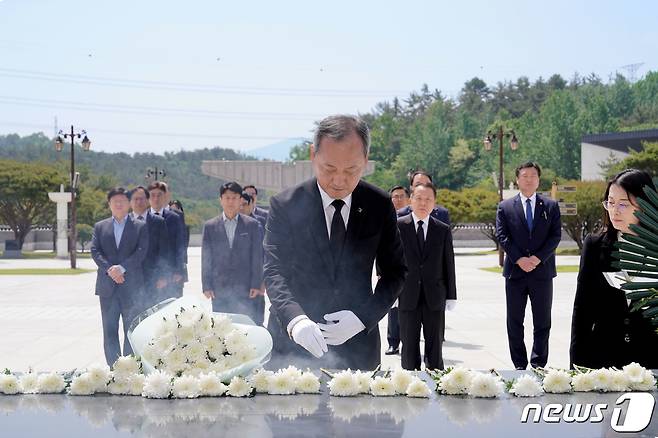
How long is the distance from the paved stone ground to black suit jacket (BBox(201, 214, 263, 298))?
5.52ft

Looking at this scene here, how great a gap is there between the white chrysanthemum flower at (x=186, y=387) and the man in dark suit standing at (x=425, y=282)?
478cm

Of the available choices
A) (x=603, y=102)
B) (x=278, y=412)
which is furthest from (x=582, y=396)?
(x=603, y=102)

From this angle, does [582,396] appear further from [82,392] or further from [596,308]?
[82,392]

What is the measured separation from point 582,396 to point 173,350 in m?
1.51

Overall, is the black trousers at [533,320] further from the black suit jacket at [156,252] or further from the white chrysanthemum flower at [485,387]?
the white chrysanthemum flower at [485,387]

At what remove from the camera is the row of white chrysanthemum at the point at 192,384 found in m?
3.08

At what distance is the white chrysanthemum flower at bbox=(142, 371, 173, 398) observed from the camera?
3.07 metres

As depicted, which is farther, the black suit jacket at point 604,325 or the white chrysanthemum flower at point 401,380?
the black suit jacket at point 604,325

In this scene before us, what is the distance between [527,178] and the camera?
8.82m

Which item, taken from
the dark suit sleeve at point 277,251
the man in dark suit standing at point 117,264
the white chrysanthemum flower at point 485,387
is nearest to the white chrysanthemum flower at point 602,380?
the white chrysanthemum flower at point 485,387

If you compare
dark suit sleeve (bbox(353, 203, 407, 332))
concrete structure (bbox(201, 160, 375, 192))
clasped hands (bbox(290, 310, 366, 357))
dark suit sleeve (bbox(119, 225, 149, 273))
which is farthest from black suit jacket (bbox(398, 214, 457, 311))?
concrete structure (bbox(201, 160, 375, 192))

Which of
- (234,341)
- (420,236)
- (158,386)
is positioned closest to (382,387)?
(234,341)

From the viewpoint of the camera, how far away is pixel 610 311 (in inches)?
176

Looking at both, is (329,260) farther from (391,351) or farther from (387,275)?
(391,351)
